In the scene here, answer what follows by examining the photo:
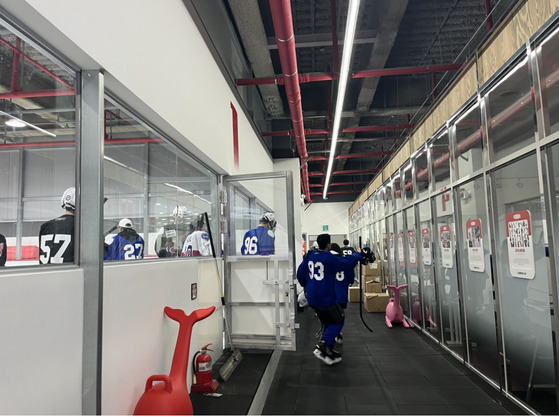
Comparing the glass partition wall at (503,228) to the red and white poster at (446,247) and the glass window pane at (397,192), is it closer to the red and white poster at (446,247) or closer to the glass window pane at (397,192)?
the red and white poster at (446,247)

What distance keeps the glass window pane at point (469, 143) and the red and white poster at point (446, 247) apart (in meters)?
0.78

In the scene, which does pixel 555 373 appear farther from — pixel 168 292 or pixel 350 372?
pixel 168 292

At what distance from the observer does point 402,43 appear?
6746mm

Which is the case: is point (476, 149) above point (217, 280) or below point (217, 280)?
above

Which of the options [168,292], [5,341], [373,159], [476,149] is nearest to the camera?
[5,341]

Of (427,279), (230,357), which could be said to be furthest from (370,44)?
(230,357)

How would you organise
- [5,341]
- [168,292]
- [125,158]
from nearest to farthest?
[5,341]
[168,292]
[125,158]

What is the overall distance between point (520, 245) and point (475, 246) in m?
0.92

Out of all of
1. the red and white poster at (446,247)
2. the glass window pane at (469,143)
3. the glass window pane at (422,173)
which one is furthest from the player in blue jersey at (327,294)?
the glass window pane at (422,173)

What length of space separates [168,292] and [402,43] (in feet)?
20.2

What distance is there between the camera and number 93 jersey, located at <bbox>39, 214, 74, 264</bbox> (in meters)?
1.82

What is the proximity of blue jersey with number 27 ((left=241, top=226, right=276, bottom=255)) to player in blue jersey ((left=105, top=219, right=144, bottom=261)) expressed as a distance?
174 cm

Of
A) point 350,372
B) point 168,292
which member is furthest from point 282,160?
point 168,292

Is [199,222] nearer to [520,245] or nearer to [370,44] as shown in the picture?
[520,245]
